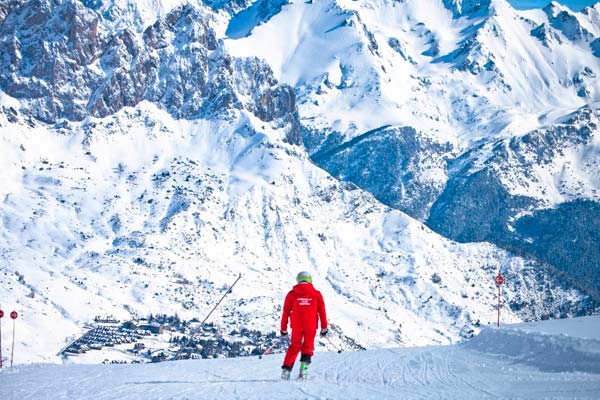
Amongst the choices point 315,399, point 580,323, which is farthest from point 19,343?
point 315,399

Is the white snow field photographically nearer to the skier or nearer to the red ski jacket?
the skier

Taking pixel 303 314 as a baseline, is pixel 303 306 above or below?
above

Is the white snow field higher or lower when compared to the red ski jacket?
lower

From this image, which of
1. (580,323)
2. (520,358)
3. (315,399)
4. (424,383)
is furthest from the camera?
(580,323)

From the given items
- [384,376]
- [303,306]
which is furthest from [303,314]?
[384,376]

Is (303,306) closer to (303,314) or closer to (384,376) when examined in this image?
(303,314)

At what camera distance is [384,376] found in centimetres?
3241

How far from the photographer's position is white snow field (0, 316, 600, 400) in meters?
25.8

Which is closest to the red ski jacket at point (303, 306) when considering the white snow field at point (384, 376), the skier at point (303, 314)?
the skier at point (303, 314)

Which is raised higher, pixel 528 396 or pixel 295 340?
pixel 295 340

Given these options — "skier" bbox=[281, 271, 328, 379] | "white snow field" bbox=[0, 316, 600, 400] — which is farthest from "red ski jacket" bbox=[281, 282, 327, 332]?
"white snow field" bbox=[0, 316, 600, 400]

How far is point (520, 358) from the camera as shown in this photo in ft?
120

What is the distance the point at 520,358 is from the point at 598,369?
654 cm

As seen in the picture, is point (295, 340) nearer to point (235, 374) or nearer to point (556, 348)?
point (235, 374)
